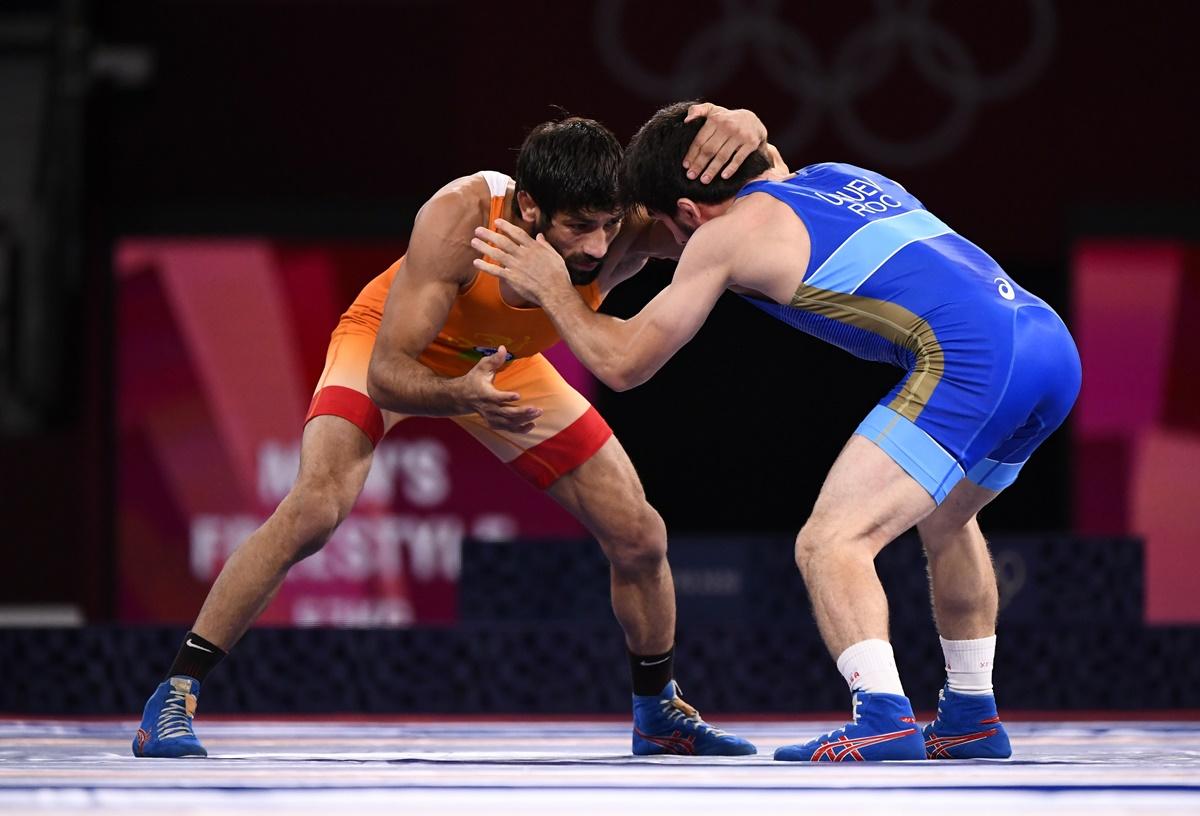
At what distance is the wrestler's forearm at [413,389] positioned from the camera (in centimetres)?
344

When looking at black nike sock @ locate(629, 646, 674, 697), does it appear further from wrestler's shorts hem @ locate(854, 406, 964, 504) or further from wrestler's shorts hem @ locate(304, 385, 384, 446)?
wrestler's shorts hem @ locate(854, 406, 964, 504)

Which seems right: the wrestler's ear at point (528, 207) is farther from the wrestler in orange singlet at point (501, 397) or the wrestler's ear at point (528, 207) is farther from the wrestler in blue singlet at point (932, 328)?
the wrestler in blue singlet at point (932, 328)

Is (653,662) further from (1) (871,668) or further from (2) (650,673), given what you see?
(1) (871,668)

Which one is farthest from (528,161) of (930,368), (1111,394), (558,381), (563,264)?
(1111,394)

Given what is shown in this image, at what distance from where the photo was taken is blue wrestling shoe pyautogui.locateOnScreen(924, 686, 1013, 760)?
340cm

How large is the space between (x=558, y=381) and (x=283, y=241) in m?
4.64

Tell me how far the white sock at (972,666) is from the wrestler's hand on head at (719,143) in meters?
1.05

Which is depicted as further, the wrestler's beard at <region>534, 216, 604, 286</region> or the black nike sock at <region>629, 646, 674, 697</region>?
the black nike sock at <region>629, 646, 674, 697</region>

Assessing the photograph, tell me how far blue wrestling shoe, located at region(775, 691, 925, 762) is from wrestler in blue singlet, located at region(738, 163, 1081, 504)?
0.39 metres

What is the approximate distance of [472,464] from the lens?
8.14 metres

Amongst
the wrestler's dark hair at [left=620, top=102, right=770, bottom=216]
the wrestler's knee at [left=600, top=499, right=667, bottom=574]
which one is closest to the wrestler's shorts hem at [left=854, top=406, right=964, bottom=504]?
the wrestler's dark hair at [left=620, top=102, right=770, bottom=216]

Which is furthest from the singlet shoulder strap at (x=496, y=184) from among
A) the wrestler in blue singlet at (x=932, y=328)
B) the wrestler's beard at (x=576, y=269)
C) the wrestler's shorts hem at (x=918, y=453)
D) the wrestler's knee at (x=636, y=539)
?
the wrestler's shorts hem at (x=918, y=453)

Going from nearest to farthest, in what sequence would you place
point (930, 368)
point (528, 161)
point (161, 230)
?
point (930, 368), point (528, 161), point (161, 230)

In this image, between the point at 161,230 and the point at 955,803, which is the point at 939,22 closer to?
the point at 161,230
